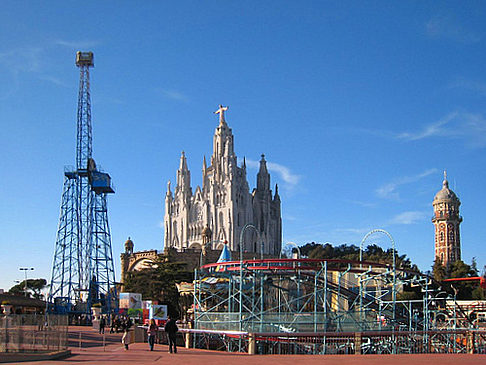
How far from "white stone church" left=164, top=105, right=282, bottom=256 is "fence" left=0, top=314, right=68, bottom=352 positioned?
272 ft

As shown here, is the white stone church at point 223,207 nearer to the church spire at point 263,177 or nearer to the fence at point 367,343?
the church spire at point 263,177

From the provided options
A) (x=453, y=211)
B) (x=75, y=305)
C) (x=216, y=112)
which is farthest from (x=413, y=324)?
(x=216, y=112)

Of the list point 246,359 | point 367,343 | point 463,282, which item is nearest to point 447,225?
point 463,282

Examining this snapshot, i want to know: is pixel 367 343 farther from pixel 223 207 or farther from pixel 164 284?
pixel 223 207

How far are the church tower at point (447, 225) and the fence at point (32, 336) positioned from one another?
88962 mm

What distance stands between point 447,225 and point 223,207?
131 feet

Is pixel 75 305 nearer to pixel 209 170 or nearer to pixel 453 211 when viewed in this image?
pixel 209 170

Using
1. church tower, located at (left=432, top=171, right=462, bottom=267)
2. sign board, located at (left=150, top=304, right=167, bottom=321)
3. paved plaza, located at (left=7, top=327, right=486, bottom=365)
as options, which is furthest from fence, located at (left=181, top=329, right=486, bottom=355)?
church tower, located at (left=432, top=171, right=462, bottom=267)

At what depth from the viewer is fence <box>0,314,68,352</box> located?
22.0 metres

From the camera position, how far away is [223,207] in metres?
111

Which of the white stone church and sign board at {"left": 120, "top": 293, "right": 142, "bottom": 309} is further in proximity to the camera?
the white stone church

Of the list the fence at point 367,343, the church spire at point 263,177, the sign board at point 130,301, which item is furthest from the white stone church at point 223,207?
the fence at point 367,343

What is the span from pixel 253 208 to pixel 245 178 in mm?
6989

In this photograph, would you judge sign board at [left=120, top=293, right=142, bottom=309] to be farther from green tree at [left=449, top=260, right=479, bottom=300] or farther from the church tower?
the church tower
